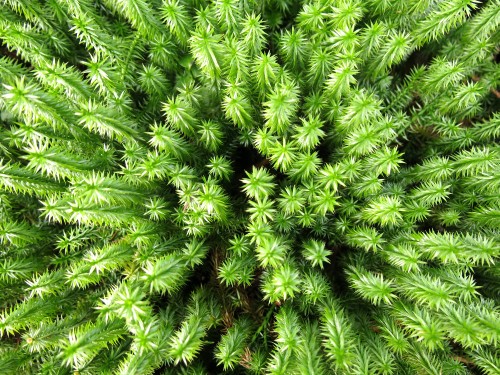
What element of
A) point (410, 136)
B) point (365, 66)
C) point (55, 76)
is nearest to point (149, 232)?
point (55, 76)

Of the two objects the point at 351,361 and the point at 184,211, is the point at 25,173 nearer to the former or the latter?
the point at 184,211

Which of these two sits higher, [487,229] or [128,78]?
[487,229]

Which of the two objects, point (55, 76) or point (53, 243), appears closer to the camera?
point (55, 76)

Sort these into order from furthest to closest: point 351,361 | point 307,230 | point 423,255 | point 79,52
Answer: point 79,52, point 307,230, point 423,255, point 351,361

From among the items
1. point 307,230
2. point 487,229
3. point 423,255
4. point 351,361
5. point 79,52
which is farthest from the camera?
point 79,52

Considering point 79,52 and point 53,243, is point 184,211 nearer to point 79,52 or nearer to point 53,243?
point 53,243

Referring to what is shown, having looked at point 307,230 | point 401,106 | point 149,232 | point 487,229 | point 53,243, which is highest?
point 401,106

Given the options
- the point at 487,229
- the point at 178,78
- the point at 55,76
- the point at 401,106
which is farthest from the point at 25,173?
the point at 487,229
